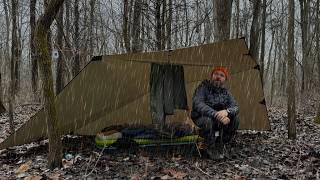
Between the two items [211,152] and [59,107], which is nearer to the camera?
[211,152]

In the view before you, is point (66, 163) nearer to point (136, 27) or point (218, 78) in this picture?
point (218, 78)

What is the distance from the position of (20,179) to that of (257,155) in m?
2.92

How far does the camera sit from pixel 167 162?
5.06m

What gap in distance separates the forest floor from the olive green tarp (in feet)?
1.11

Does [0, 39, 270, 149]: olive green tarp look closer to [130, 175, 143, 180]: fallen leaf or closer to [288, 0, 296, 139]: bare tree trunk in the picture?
[288, 0, 296, 139]: bare tree trunk

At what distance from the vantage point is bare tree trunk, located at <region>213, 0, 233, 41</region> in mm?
7371

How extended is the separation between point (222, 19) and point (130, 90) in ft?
7.20

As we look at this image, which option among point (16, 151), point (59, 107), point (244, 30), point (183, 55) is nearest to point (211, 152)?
point (183, 55)

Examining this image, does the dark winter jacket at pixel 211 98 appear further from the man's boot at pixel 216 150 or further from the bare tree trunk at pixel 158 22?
the bare tree trunk at pixel 158 22

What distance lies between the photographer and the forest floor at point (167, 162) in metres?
4.50

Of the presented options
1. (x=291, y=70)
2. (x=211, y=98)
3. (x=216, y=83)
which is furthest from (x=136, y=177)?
(x=291, y=70)

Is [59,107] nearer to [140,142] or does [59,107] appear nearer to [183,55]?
[140,142]

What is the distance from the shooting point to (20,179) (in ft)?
14.5

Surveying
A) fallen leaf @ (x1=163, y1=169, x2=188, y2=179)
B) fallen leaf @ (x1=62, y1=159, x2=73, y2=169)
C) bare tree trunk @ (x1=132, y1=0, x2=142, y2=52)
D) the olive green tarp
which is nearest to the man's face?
the olive green tarp
